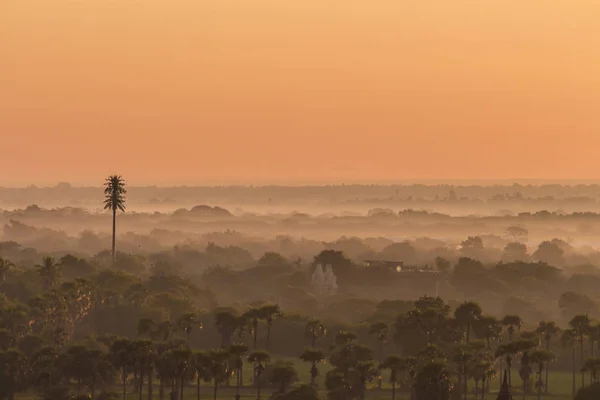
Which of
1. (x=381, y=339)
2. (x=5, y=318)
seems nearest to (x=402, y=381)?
(x=381, y=339)

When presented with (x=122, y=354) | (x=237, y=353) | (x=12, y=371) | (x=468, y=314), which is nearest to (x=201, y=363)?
(x=237, y=353)

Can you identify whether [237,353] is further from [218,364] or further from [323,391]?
[323,391]

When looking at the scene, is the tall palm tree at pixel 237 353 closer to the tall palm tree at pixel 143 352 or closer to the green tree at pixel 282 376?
the green tree at pixel 282 376

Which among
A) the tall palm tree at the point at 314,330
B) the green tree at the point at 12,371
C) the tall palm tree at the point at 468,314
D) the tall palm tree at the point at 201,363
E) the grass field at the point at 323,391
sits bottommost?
the grass field at the point at 323,391

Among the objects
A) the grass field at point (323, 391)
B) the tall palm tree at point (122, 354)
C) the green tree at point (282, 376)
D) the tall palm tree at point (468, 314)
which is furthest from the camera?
the tall palm tree at point (468, 314)

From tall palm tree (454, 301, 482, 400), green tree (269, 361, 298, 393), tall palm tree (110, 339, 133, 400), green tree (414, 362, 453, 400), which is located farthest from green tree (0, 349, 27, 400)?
tall palm tree (454, 301, 482, 400)

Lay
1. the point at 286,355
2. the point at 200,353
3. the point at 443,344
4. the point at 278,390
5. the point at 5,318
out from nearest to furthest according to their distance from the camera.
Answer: the point at 200,353 < the point at 278,390 < the point at 443,344 < the point at 5,318 < the point at 286,355

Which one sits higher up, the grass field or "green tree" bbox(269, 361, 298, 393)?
"green tree" bbox(269, 361, 298, 393)

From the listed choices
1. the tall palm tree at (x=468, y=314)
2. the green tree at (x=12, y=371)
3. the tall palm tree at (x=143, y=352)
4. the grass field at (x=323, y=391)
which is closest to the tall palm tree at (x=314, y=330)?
the grass field at (x=323, y=391)

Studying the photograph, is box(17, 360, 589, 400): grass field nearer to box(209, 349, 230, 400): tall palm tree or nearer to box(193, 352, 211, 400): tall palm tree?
box(193, 352, 211, 400): tall palm tree

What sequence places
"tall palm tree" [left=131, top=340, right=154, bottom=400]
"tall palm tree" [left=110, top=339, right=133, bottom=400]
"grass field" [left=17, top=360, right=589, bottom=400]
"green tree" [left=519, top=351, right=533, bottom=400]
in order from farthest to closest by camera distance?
"grass field" [left=17, top=360, right=589, bottom=400]
"green tree" [left=519, top=351, right=533, bottom=400]
"tall palm tree" [left=110, top=339, right=133, bottom=400]
"tall palm tree" [left=131, top=340, right=154, bottom=400]

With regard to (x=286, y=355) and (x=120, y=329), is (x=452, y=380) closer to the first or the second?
(x=286, y=355)
